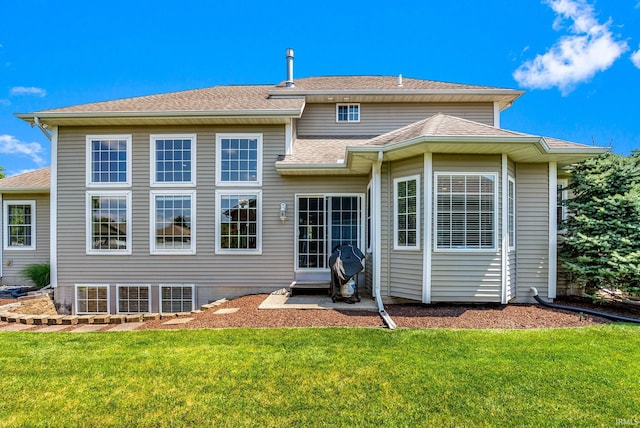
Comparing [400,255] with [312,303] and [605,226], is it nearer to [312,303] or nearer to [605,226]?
[312,303]

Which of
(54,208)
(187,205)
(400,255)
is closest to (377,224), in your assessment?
(400,255)

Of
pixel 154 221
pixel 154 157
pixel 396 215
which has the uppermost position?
pixel 154 157

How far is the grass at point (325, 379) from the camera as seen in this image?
273 cm

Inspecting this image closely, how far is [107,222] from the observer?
26.3 feet

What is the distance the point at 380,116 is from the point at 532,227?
5.14 metres

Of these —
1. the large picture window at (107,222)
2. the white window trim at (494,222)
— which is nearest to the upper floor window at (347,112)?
the white window trim at (494,222)

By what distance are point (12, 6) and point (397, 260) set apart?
1422 cm

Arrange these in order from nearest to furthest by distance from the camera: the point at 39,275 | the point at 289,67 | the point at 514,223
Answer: the point at 514,223, the point at 39,275, the point at 289,67

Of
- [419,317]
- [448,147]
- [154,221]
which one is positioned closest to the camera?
[419,317]

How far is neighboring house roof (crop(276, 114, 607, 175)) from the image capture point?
217 inches

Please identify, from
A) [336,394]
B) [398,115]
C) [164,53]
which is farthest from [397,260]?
[164,53]

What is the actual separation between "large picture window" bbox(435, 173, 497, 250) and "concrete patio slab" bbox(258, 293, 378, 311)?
1831mm

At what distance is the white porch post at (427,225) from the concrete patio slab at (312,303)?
3.41ft

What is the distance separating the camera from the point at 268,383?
323 cm
